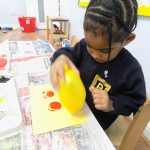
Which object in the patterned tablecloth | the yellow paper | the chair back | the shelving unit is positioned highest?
the yellow paper

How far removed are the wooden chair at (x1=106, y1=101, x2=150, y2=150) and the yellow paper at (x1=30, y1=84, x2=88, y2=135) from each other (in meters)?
0.14

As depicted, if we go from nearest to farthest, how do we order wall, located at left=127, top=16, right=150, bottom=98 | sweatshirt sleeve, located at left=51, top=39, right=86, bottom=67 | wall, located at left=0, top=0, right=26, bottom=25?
sweatshirt sleeve, located at left=51, top=39, right=86, bottom=67
wall, located at left=127, top=16, right=150, bottom=98
wall, located at left=0, top=0, right=26, bottom=25

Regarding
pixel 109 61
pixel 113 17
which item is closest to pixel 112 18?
pixel 113 17

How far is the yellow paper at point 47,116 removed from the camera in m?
0.38

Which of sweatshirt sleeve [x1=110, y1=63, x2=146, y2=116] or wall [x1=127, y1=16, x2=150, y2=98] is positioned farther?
wall [x1=127, y1=16, x2=150, y2=98]

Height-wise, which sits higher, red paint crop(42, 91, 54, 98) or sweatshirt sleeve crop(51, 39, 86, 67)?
sweatshirt sleeve crop(51, 39, 86, 67)

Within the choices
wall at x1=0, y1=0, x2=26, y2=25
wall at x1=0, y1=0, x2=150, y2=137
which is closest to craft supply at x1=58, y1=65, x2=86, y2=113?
wall at x1=0, y1=0, x2=150, y2=137

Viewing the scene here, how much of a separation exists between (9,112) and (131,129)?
0.32 metres

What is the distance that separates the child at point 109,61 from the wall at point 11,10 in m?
2.78

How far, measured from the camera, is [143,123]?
0.47m

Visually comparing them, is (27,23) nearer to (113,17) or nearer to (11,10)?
(11,10)

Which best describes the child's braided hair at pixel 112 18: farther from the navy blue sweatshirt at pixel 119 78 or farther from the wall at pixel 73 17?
the wall at pixel 73 17

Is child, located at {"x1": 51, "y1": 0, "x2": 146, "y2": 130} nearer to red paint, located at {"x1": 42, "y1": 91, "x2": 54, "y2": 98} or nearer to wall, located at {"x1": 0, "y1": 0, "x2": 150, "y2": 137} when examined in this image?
red paint, located at {"x1": 42, "y1": 91, "x2": 54, "y2": 98}

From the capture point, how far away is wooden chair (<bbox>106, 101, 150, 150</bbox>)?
1.43 feet
